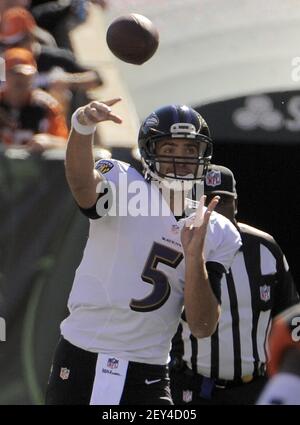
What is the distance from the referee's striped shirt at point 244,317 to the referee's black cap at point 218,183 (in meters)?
0.24

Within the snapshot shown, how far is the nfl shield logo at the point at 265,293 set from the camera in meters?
5.11

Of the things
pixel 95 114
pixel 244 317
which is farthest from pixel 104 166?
pixel 244 317

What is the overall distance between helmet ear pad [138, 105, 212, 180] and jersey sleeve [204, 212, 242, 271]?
178 mm

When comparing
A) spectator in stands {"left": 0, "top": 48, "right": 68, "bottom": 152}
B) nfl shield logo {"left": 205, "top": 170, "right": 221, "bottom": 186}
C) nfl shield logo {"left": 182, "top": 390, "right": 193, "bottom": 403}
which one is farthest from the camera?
spectator in stands {"left": 0, "top": 48, "right": 68, "bottom": 152}

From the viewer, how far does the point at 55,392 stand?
391 centimetres

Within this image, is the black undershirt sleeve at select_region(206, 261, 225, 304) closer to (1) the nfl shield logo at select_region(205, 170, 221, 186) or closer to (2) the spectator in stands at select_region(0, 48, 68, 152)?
(1) the nfl shield logo at select_region(205, 170, 221, 186)

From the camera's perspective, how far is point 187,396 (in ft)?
16.4

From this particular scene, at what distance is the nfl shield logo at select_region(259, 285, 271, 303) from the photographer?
511 cm

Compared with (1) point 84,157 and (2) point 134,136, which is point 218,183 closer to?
(2) point 134,136

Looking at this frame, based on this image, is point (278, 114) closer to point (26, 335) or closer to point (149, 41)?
point (149, 41)

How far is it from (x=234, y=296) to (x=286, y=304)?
0.91 ft

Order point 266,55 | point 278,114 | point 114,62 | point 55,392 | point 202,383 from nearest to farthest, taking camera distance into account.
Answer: point 55,392, point 202,383, point 278,114, point 266,55, point 114,62

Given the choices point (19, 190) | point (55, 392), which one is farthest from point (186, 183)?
point (19, 190)

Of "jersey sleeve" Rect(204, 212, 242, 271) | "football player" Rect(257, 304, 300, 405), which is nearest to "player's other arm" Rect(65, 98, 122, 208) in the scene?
"jersey sleeve" Rect(204, 212, 242, 271)
